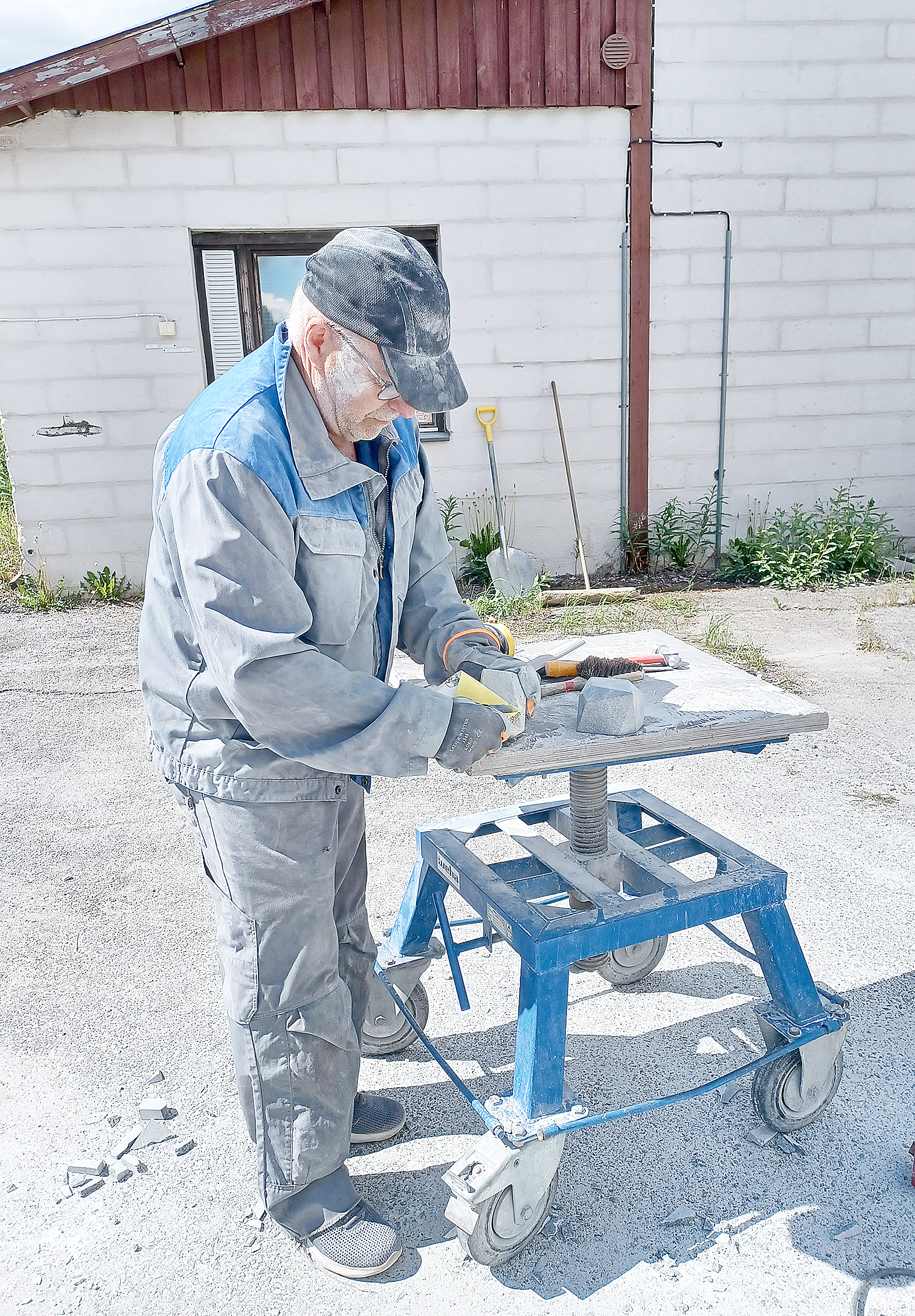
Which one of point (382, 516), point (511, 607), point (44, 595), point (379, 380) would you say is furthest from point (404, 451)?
point (44, 595)

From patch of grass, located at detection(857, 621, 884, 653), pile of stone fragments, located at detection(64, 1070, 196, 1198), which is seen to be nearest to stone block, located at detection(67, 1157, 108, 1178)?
pile of stone fragments, located at detection(64, 1070, 196, 1198)

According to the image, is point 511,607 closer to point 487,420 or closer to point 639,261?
point 487,420

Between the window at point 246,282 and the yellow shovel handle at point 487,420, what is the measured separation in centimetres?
24

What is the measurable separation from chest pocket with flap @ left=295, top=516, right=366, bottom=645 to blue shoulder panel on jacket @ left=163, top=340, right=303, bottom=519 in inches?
2.7

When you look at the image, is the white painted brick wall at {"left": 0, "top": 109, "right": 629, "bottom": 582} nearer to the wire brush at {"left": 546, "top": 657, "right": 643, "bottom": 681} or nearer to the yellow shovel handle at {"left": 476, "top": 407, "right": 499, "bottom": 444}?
the yellow shovel handle at {"left": 476, "top": 407, "right": 499, "bottom": 444}

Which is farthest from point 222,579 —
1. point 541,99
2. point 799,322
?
point 799,322

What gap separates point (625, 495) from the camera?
7.42 m

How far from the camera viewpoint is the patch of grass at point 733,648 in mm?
5340

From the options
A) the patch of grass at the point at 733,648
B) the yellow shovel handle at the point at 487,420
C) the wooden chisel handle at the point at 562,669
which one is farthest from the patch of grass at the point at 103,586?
the wooden chisel handle at the point at 562,669

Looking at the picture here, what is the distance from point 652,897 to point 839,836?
1745 millimetres

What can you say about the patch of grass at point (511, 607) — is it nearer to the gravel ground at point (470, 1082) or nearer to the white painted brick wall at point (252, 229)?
the white painted brick wall at point (252, 229)

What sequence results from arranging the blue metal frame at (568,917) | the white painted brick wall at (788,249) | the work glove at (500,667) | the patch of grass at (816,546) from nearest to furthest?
the blue metal frame at (568,917) → the work glove at (500,667) → the white painted brick wall at (788,249) → the patch of grass at (816,546)

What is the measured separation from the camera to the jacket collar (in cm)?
176

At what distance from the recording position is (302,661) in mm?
1682
